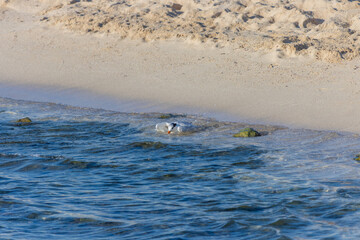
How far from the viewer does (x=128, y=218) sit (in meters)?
4.54

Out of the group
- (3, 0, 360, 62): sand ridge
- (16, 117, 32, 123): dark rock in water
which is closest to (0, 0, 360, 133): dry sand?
(3, 0, 360, 62): sand ridge

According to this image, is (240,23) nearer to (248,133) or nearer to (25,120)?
(248,133)

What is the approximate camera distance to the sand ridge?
908 centimetres

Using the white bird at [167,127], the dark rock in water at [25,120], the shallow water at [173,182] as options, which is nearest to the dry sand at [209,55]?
the shallow water at [173,182]

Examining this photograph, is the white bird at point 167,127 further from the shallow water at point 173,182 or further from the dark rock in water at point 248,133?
the dark rock in water at point 248,133

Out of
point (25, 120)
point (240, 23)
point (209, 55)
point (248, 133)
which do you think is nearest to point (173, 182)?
point (248, 133)

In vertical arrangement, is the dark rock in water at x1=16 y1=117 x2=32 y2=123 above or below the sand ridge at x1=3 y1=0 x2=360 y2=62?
below

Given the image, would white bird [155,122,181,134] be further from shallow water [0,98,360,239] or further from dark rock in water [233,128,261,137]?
dark rock in water [233,128,261,137]

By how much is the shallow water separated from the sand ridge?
2452mm

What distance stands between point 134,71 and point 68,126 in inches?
87.0

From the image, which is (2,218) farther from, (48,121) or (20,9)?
(20,9)

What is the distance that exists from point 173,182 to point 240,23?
5.57m

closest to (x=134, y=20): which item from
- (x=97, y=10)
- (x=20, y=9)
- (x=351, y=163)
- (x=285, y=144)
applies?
(x=97, y=10)

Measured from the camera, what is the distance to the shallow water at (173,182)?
4340 mm
